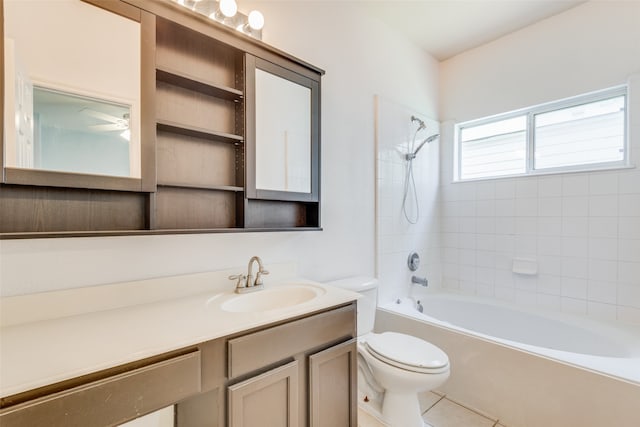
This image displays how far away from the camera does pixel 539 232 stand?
2334 mm

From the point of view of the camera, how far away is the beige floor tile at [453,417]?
1.67 m

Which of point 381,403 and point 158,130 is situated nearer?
point 158,130

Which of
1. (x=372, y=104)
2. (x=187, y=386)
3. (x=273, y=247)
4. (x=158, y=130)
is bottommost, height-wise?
(x=187, y=386)

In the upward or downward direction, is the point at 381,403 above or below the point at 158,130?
A: below

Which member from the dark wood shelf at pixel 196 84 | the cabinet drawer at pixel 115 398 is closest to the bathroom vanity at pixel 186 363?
the cabinet drawer at pixel 115 398

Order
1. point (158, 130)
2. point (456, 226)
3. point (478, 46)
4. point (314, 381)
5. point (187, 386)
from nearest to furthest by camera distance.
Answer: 1. point (187, 386)
2. point (314, 381)
3. point (158, 130)
4. point (478, 46)
5. point (456, 226)

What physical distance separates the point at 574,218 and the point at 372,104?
1734 mm

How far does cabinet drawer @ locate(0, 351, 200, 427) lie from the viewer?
649mm

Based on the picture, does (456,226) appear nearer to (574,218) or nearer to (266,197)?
(574,218)

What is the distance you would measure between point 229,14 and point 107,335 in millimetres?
1432

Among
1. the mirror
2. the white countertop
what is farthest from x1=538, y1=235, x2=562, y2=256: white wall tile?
the mirror

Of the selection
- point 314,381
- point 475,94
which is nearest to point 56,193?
point 314,381

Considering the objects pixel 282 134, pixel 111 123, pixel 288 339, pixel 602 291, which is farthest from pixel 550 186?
pixel 111 123

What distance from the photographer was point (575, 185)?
85.7 inches
